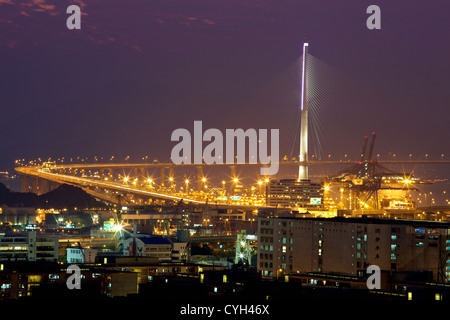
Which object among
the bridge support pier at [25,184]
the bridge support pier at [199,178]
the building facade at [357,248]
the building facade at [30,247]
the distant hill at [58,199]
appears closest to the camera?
the building facade at [357,248]

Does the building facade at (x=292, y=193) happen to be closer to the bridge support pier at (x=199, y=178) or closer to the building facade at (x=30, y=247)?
the bridge support pier at (x=199, y=178)

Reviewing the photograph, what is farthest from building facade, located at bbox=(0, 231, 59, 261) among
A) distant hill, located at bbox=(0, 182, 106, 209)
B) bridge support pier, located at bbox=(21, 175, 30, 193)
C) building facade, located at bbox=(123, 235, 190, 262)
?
bridge support pier, located at bbox=(21, 175, 30, 193)

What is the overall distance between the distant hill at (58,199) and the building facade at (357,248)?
128 feet

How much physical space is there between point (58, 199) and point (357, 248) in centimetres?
4459

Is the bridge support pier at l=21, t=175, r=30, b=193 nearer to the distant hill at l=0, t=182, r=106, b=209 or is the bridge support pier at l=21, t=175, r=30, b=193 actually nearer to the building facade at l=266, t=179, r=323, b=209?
the distant hill at l=0, t=182, r=106, b=209

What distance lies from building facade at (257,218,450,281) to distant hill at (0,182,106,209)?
3903 centimetres

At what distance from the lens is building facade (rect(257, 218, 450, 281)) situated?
80.4 ft

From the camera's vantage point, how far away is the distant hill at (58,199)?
65.3m

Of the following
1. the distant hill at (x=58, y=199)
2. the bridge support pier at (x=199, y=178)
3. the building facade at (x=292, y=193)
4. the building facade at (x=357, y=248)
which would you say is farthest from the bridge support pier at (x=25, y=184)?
the building facade at (x=357, y=248)

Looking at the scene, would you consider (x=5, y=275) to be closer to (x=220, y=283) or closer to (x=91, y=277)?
(x=91, y=277)

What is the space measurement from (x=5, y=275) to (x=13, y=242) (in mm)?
11512

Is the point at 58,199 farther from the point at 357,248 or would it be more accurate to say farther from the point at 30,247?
the point at 357,248

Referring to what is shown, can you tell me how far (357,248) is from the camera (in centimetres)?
2502
